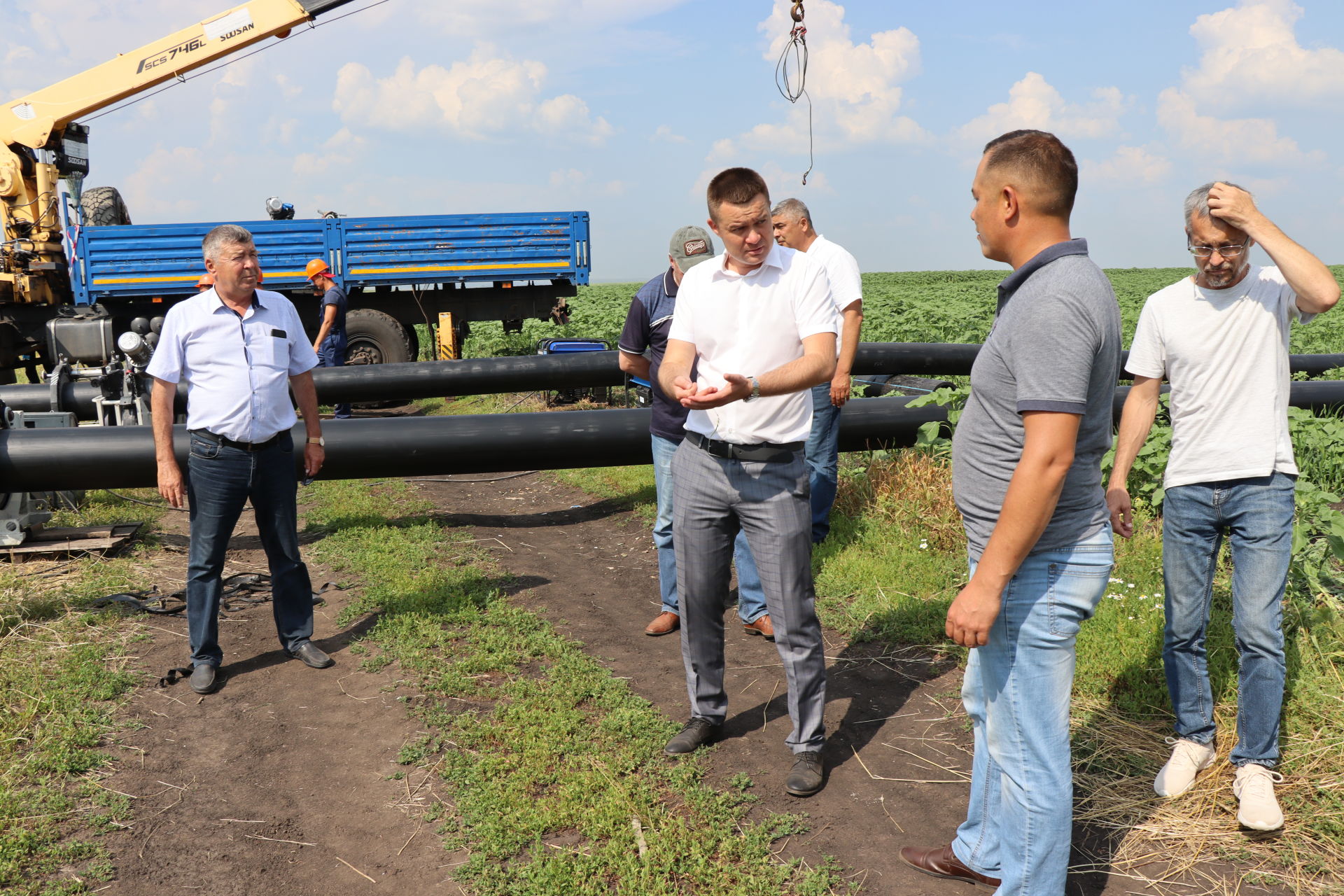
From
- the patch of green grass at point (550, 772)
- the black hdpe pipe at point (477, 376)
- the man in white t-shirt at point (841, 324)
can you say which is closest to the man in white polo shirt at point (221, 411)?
the patch of green grass at point (550, 772)

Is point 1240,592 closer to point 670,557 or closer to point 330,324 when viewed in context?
point 670,557

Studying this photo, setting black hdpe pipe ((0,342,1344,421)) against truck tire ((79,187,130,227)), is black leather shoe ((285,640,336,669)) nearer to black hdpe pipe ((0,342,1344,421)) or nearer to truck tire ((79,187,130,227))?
black hdpe pipe ((0,342,1344,421))

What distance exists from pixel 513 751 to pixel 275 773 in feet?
2.97

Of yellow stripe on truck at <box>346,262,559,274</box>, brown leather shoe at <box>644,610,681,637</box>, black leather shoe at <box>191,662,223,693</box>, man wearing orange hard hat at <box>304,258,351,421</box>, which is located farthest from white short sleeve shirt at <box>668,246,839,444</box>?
yellow stripe on truck at <box>346,262,559,274</box>

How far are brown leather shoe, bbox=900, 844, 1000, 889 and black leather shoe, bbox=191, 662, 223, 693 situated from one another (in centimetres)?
315

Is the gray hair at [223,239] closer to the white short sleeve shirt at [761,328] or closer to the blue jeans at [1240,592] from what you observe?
the white short sleeve shirt at [761,328]

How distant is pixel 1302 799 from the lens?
3094 mm

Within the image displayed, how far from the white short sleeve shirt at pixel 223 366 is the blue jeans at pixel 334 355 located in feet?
21.2

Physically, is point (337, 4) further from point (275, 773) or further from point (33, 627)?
point (275, 773)

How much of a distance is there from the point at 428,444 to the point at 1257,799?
464 cm

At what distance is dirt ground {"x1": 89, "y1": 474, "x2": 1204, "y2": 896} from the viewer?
9.85 ft

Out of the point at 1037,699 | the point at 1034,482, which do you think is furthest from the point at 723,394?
the point at 1037,699

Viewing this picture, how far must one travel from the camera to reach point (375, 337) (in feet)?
42.4

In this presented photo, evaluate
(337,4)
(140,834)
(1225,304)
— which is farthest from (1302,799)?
(337,4)
